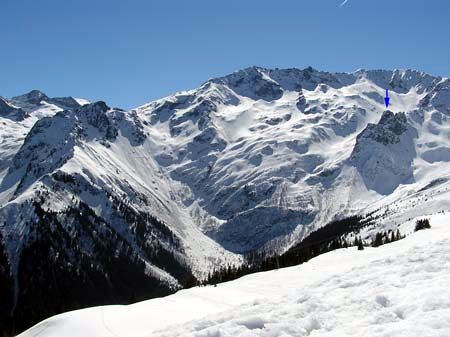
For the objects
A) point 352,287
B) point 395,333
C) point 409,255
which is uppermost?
point 409,255

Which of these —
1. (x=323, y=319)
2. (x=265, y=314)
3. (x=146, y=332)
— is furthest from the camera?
(x=146, y=332)

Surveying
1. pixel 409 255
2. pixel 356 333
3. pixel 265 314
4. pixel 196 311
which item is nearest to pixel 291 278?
pixel 196 311

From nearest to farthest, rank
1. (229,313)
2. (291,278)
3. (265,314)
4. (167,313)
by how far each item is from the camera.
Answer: (265,314), (229,313), (167,313), (291,278)

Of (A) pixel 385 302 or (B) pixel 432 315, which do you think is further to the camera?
(A) pixel 385 302

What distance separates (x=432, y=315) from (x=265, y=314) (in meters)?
5.26

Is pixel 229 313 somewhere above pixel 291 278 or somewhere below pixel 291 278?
below

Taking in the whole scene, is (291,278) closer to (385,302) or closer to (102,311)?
(102,311)

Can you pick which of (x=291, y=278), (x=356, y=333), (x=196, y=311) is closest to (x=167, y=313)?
(x=196, y=311)

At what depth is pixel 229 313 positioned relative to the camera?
60.1ft

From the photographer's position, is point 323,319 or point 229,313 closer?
point 323,319

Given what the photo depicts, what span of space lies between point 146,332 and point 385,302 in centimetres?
1000

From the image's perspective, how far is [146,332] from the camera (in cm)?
2142

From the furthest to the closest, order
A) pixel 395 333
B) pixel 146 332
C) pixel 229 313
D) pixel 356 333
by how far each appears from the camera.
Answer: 1. pixel 146 332
2. pixel 229 313
3. pixel 356 333
4. pixel 395 333

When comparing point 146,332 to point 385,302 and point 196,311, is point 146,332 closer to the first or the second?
point 196,311
